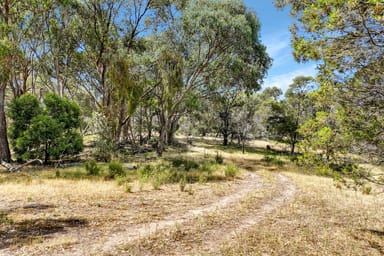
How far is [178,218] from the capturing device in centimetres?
670

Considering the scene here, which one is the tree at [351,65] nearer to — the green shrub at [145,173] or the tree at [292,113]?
the green shrub at [145,173]

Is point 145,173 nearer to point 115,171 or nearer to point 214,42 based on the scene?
point 115,171

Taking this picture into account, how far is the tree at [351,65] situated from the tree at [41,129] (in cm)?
1399

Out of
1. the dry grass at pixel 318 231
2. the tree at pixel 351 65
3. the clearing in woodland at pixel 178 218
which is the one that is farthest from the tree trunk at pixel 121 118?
the tree at pixel 351 65

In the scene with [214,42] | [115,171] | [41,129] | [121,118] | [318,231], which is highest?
[214,42]

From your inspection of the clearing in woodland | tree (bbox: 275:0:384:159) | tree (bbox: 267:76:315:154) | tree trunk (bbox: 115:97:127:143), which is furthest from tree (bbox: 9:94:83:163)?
tree (bbox: 267:76:315:154)

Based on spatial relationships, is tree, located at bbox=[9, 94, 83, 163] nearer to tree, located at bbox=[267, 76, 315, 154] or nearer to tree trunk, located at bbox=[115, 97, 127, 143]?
tree trunk, located at bbox=[115, 97, 127, 143]

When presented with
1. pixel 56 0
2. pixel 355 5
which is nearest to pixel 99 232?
pixel 355 5

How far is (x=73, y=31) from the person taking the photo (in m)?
20.5

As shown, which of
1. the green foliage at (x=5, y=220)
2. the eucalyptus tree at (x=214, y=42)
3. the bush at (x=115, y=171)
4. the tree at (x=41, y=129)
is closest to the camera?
the green foliage at (x=5, y=220)

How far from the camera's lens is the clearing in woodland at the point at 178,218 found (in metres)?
4.94

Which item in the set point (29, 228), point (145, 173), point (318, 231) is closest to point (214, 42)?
point (145, 173)

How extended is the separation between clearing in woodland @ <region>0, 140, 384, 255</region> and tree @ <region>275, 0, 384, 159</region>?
8.52 feet

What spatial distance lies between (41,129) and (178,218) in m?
11.8
